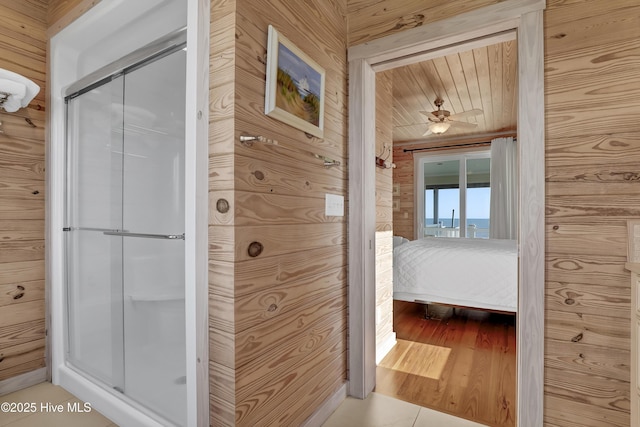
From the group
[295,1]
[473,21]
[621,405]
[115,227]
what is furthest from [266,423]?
[473,21]

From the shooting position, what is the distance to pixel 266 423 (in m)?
1.30

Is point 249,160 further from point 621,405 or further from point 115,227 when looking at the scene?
point 621,405

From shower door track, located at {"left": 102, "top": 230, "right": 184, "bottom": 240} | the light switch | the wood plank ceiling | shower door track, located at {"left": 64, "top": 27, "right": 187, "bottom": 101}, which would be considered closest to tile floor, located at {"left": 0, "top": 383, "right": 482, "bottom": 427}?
shower door track, located at {"left": 102, "top": 230, "right": 184, "bottom": 240}

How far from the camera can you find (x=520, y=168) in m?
1.45

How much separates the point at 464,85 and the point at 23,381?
14.5 feet

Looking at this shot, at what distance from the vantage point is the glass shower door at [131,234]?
149 cm

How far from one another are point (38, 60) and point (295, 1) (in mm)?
1692

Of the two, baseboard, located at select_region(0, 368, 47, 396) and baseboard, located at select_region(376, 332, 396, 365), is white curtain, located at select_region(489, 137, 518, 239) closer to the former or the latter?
baseboard, located at select_region(376, 332, 396, 365)

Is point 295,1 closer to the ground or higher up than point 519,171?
higher up

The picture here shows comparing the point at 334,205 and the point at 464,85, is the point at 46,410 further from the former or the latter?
the point at 464,85

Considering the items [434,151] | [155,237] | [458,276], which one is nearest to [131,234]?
[155,237]

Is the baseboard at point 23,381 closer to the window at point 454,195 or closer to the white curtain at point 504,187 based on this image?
the window at point 454,195

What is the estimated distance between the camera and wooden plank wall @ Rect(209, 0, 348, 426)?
116 cm

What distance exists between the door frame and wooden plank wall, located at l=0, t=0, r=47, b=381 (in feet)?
6.32
